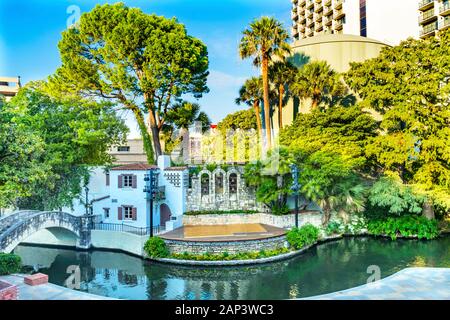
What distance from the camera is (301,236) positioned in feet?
63.7

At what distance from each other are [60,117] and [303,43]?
22.5 m

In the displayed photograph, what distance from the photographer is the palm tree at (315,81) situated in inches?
1104

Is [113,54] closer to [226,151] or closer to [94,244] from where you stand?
[226,151]

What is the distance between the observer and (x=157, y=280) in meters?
15.5

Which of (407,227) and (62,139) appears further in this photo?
(407,227)

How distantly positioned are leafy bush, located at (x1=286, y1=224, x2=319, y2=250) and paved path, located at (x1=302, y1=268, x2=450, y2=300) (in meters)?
6.92

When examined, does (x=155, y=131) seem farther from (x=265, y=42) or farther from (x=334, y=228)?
(x=334, y=228)

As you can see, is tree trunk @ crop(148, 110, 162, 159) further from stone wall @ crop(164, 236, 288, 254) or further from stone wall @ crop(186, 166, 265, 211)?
stone wall @ crop(164, 236, 288, 254)

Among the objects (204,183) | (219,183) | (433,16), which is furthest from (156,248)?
(433,16)

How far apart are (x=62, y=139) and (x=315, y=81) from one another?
19.7 meters

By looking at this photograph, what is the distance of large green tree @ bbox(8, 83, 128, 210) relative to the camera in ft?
67.5

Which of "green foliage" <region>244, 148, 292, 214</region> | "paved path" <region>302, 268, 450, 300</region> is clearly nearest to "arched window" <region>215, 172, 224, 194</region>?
"green foliage" <region>244, 148, 292, 214</region>

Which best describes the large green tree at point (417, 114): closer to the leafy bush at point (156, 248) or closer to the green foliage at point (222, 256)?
the green foliage at point (222, 256)
